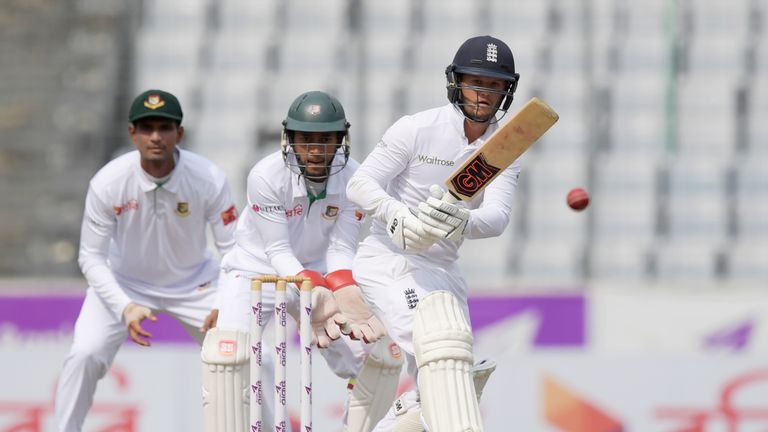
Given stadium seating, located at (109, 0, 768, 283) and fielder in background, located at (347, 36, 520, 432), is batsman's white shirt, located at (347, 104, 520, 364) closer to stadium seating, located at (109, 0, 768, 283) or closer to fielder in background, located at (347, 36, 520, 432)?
fielder in background, located at (347, 36, 520, 432)

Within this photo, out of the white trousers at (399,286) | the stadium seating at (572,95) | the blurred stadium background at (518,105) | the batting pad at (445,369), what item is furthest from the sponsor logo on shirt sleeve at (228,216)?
the stadium seating at (572,95)

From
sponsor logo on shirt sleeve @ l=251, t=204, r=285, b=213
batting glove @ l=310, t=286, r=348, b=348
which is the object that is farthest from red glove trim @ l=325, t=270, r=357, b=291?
sponsor logo on shirt sleeve @ l=251, t=204, r=285, b=213

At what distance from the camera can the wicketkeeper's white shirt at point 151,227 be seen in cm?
494

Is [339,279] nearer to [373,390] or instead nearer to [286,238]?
[286,238]

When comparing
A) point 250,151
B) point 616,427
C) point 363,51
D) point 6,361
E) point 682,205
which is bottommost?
point 616,427

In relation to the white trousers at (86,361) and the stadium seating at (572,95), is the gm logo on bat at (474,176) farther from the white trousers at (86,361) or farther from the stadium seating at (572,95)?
the stadium seating at (572,95)

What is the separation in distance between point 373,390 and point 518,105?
15.8 ft

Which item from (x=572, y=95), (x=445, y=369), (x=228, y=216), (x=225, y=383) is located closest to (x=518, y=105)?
(x=572, y=95)

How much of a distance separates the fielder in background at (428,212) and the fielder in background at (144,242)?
40.2 inches

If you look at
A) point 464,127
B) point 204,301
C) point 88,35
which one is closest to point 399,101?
point 88,35

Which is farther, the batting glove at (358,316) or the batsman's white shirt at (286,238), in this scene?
the batsman's white shirt at (286,238)

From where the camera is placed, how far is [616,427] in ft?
21.1

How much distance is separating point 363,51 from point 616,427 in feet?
13.9

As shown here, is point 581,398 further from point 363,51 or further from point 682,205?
point 363,51
